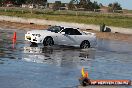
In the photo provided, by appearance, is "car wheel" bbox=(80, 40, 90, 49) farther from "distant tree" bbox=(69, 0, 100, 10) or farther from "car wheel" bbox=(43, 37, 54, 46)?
"distant tree" bbox=(69, 0, 100, 10)

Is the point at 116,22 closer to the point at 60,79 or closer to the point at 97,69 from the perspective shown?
the point at 97,69

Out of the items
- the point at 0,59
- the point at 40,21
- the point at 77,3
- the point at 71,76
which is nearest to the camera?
the point at 71,76

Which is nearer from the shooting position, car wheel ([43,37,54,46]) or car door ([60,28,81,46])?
car wheel ([43,37,54,46])

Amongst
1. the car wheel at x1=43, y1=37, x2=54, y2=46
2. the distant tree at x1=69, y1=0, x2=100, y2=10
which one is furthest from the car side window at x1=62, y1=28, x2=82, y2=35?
the distant tree at x1=69, y1=0, x2=100, y2=10

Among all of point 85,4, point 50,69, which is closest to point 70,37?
point 50,69

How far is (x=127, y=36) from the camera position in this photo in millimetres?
46312

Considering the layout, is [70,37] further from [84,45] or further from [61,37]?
[84,45]

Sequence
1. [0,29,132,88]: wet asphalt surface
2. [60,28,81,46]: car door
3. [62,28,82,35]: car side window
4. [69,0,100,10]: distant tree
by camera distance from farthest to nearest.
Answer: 1. [69,0,100,10]: distant tree
2. [62,28,82,35]: car side window
3. [60,28,81,46]: car door
4. [0,29,132,88]: wet asphalt surface

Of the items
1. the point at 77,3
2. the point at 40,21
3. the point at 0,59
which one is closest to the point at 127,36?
the point at 40,21

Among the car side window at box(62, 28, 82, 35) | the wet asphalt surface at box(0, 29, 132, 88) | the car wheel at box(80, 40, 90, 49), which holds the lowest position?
the car wheel at box(80, 40, 90, 49)

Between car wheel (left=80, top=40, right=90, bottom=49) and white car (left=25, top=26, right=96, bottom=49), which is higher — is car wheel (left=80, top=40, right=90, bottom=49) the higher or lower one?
the lower one

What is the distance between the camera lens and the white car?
2906 centimetres

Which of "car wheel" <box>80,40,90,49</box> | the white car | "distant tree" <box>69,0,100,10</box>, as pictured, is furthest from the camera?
"distant tree" <box>69,0,100,10</box>

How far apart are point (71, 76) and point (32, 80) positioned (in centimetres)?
200
